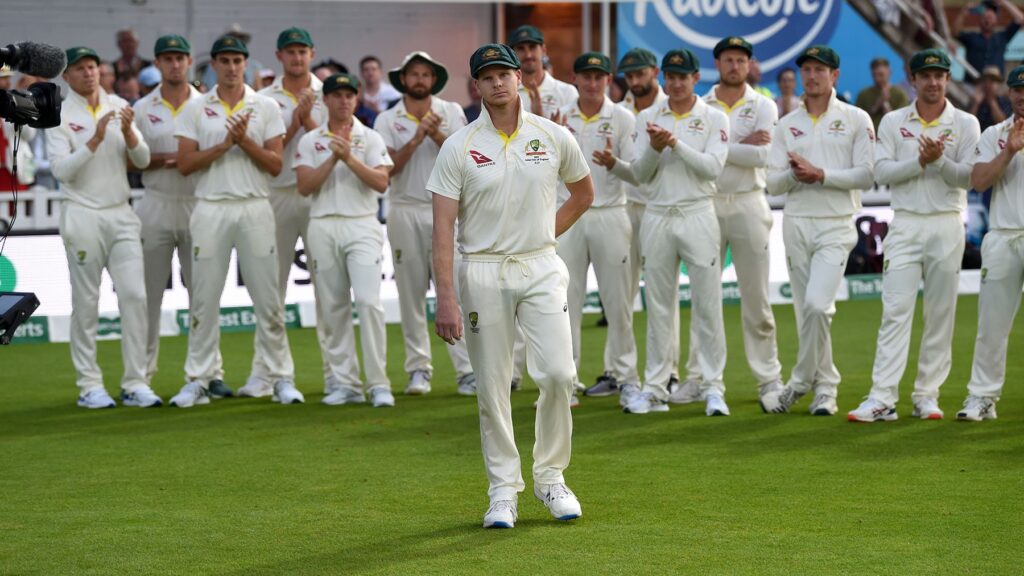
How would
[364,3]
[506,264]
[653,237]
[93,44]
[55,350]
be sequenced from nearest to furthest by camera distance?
[506,264] < [653,237] < [55,350] < [93,44] < [364,3]

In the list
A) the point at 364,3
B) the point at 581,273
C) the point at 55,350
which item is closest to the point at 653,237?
the point at 581,273

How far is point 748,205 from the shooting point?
433 inches

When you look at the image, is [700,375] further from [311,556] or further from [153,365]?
[311,556]

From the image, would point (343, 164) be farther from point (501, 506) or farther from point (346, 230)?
point (501, 506)

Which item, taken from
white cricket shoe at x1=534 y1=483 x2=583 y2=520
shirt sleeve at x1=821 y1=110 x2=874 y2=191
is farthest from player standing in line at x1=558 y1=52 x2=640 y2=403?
white cricket shoe at x1=534 y1=483 x2=583 y2=520

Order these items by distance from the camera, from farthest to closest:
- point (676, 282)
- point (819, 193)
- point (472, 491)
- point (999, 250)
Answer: point (676, 282) → point (819, 193) → point (999, 250) → point (472, 491)

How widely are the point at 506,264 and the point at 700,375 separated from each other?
4.41 m

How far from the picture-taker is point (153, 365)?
12.0 metres

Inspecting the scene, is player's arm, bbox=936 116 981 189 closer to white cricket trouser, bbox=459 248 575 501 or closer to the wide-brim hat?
white cricket trouser, bbox=459 248 575 501

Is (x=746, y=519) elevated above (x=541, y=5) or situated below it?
below

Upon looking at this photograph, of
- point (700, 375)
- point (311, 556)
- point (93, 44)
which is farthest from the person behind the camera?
point (93, 44)

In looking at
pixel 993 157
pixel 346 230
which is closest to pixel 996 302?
pixel 993 157

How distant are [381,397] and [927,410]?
3.93 m

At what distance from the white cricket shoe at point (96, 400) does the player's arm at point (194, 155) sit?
175 cm
